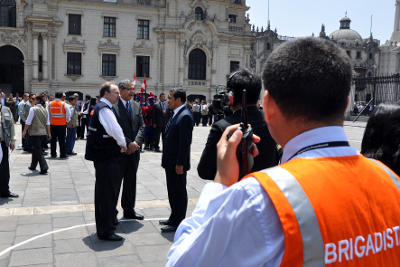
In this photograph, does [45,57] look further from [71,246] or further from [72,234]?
[71,246]

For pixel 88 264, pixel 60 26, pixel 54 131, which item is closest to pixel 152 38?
pixel 60 26

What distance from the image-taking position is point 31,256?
3977 millimetres

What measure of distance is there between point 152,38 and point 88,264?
30.9m

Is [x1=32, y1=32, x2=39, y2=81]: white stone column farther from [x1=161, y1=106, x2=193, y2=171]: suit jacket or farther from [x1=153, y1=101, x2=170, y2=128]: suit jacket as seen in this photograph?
[x1=161, y1=106, x2=193, y2=171]: suit jacket

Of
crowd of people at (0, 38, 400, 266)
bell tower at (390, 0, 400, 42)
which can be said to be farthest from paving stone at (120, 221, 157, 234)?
bell tower at (390, 0, 400, 42)

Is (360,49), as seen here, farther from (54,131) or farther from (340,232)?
(340,232)

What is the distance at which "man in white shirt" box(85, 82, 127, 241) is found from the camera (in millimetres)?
4492

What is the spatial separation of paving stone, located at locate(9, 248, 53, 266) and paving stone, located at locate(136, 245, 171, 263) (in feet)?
3.14

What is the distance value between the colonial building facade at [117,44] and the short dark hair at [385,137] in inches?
1198

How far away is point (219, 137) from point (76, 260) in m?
2.27

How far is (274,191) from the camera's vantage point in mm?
1020

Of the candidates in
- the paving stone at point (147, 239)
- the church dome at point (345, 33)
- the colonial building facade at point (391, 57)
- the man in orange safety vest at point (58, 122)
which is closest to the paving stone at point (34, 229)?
the paving stone at point (147, 239)

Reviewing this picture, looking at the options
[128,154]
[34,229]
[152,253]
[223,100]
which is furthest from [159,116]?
[223,100]

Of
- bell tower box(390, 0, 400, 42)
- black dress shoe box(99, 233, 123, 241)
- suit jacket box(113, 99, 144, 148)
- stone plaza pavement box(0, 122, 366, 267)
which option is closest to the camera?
stone plaza pavement box(0, 122, 366, 267)
